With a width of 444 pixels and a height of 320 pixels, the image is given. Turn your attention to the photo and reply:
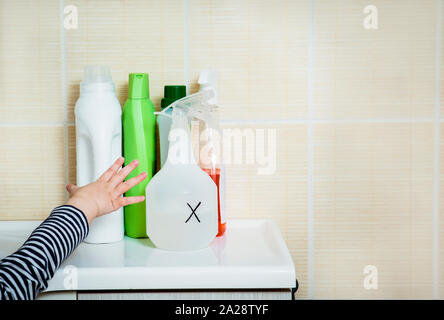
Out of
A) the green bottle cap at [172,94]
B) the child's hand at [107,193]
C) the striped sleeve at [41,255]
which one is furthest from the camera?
the green bottle cap at [172,94]

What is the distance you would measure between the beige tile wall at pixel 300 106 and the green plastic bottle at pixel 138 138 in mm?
93

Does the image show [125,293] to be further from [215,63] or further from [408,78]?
[408,78]

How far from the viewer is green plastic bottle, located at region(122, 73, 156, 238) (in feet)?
2.82

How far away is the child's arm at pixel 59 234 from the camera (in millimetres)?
648

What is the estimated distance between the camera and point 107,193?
2.59 ft

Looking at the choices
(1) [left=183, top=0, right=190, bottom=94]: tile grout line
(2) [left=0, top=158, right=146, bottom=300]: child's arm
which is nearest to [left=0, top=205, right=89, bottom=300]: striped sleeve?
(2) [left=0, top=158, right=146, bottom=300]: child's arm

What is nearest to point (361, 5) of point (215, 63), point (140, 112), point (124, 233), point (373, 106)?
point (373, 106)

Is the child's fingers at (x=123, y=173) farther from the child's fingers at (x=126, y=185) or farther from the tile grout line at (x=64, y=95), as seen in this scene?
the tile grout line at (x=64, y=95)


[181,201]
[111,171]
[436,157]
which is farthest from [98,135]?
[436,157]

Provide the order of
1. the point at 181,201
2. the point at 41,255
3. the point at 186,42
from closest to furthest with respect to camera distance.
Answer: the point at 41,255, the point at 181,201, the point at 186,42

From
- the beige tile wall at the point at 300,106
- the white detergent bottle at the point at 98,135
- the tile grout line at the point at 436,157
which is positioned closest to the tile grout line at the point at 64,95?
the beige tile wall at the point at 300,106

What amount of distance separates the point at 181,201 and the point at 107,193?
117 mm

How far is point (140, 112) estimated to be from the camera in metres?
0.86

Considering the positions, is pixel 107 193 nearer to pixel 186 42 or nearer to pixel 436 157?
pixel 186 42
